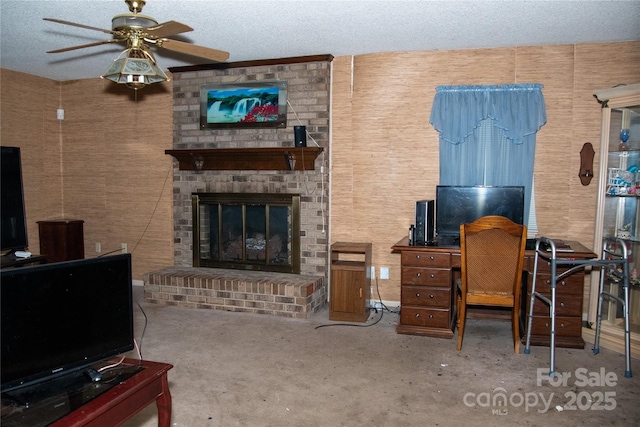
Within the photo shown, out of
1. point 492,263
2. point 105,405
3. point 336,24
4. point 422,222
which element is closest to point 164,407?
point 105,405

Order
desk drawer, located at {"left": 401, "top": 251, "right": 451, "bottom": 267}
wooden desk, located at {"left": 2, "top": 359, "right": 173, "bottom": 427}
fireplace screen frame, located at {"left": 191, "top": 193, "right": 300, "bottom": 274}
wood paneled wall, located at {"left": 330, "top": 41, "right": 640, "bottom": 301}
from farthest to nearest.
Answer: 1. fireplace screen frame, located at {"left": 191, "top": 193, "right": 300, "bottom": 274}
2. wood paneled wall, located at {"left": 330, "top": 41, "right": 640, "bottom": 301}
3. desk drawer, located at {"left": 401, "top": 251, "right": 451, "bottom": 267}
4. wooden desk, located at {"left": 2, "top": 359, "right": 173, "bottom": 427}

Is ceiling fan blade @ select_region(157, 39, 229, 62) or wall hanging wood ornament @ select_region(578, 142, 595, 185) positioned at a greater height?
ceiling fan blade @ select_region(157, 39, 229, 62)

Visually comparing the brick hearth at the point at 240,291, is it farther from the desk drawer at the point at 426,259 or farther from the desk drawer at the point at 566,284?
the desk drawer at the point at 566,284

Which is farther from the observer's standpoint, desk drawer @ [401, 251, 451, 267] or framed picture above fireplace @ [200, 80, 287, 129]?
framed picture above fireplace @ [200, 80, 287, 129]

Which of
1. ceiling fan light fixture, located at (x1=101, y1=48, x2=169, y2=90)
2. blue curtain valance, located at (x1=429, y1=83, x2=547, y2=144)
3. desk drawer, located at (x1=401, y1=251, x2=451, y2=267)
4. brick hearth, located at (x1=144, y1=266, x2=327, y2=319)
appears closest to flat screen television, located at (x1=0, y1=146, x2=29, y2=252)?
ceiling fan light fixture, located at (x1=101, y1=48, x2=169, y2=90)

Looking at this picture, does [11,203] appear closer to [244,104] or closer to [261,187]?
[261,187]

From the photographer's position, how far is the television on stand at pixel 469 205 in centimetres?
383

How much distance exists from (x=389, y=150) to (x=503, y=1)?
1658mm

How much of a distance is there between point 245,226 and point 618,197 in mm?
3404

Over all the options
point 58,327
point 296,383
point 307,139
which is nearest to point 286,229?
point 307,139

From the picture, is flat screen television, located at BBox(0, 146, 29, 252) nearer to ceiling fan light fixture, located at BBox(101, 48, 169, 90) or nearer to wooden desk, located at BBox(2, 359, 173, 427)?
ceiling fan light fixture, located at BBox(101, 48, 169, 90)

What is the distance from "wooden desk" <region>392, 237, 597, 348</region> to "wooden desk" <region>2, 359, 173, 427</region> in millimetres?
2306

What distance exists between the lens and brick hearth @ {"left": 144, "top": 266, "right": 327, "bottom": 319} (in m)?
4.16

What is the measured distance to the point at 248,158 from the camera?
15.3 feet
